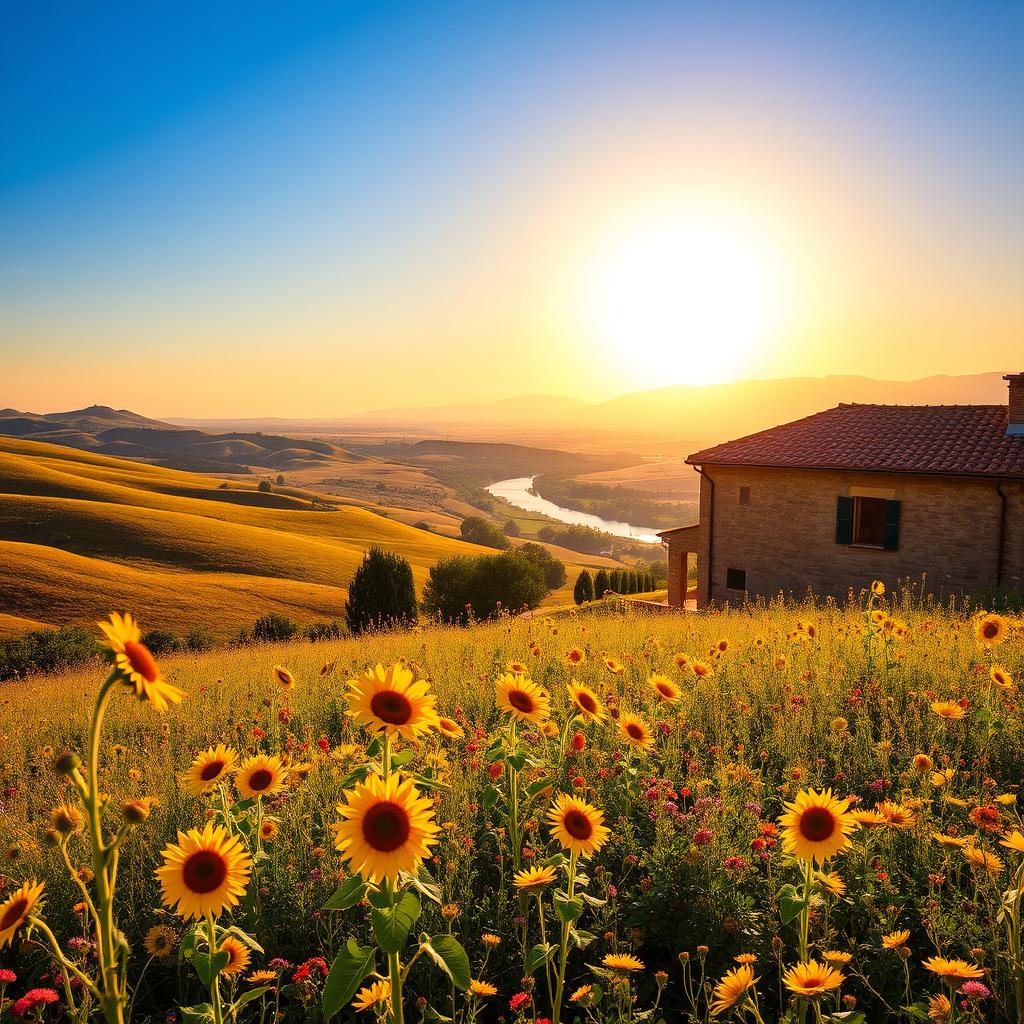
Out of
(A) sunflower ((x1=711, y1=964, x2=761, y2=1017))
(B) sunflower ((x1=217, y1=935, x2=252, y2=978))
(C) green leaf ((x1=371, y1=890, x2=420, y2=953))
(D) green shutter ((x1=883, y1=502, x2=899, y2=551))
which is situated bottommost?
(D) green shutter ((x1=883, y1=502, x2=899, y2=551))

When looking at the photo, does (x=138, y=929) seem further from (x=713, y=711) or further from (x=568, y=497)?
(x=568, y=497)

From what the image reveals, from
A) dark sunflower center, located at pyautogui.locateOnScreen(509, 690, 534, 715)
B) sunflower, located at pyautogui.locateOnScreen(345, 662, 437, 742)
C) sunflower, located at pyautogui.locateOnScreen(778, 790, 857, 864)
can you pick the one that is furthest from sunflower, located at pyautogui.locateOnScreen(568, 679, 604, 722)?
sunflower, located at pyautogui.locateOnScreen(345, 662, 437, 742)

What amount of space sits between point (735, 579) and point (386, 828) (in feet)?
69.1

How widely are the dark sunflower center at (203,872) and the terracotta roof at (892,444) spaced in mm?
18487

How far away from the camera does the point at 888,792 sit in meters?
4.46

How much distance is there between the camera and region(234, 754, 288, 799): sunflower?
2.74 metres

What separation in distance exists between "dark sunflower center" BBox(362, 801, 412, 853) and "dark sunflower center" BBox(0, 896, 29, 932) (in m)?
0.77

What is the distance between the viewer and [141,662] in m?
1.39

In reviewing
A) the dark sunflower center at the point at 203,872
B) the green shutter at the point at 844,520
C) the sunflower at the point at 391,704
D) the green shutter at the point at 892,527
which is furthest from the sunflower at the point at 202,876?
the green shutter at the point at 844,520

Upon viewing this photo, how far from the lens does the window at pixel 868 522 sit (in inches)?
728

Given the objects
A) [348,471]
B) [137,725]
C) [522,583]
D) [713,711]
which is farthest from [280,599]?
[348,471]

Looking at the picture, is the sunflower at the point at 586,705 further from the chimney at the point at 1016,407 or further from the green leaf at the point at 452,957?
the chimney at the point at 1016,407

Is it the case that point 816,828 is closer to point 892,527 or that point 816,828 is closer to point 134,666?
point 134,666

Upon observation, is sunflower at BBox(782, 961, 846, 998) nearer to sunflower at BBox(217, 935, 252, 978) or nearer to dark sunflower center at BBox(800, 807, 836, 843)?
dark sunflower center at BBox(800, 807, 836, 843)
